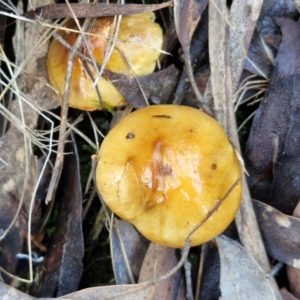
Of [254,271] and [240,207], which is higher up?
[240,207]

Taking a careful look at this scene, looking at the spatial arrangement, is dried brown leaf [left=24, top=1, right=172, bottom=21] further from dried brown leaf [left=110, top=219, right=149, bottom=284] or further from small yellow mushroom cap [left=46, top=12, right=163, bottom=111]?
dried brown leaf [left=110, top=219, right=149, bottom=284]

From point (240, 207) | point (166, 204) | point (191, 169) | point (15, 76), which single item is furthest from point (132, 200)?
point (15, 76)

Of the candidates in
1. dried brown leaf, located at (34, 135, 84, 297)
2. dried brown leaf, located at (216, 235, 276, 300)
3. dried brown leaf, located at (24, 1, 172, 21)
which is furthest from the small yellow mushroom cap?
dried brown leaf, located at (216, 235, 276, 300)

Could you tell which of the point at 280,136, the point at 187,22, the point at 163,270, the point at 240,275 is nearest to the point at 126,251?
the point at 163,270

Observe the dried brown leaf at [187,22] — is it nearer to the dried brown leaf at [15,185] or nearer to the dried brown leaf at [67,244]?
the dried brown leaf at [67,244]

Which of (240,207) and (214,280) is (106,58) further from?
(214,280)

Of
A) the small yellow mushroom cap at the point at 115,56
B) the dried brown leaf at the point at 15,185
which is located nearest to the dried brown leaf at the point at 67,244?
the dried brown leaf at the point at 15,185
